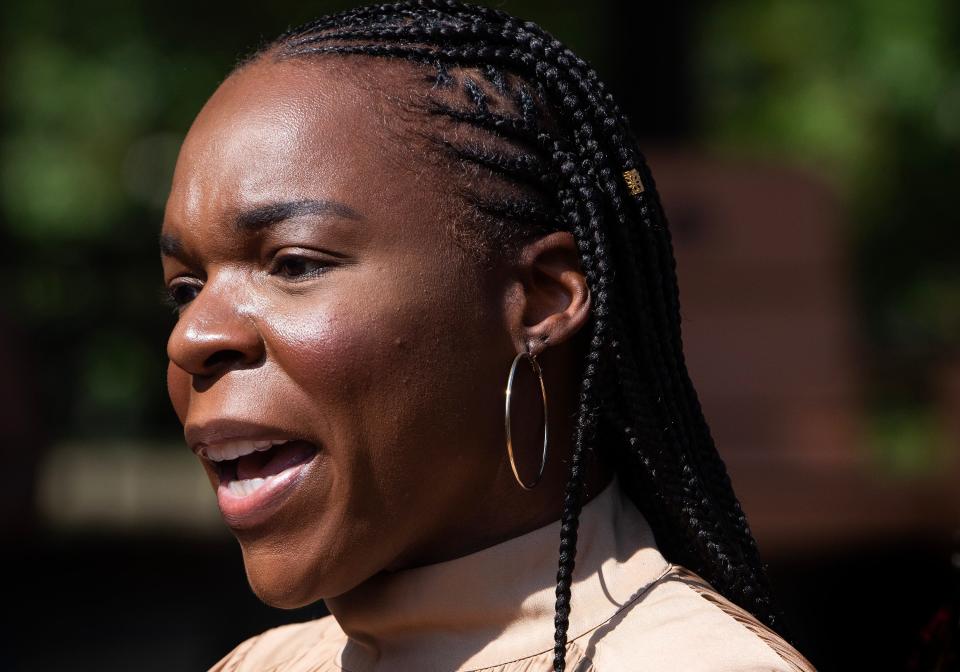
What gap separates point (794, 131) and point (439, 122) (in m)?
9.10

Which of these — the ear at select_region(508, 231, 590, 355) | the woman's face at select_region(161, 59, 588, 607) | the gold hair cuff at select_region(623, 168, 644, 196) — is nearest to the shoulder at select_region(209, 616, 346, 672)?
the woman's face at select_region(161, 59, 588, 607)

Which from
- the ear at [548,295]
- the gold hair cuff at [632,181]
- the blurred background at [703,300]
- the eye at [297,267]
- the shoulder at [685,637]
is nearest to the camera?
the shoulder at [685,637]

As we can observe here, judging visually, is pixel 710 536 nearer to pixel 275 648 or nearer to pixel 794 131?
pixel 275 648

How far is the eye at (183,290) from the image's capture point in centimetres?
220

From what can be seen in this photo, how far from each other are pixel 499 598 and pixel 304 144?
0.78 m

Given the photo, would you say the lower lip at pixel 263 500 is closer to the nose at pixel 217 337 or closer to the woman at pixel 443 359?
the woman at pixel 443 359

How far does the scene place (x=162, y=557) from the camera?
7.08 metres

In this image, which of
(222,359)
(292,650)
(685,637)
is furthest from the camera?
(292,650)

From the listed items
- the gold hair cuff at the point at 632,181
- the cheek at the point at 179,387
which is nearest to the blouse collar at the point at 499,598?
the cheek at the point at 179,387

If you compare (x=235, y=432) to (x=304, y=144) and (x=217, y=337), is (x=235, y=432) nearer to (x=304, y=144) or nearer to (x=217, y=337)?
(x=217, y=337)

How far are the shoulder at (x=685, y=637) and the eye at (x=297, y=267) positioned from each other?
707mm

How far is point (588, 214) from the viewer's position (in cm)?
216

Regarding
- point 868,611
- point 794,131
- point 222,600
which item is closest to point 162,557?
point 222,600

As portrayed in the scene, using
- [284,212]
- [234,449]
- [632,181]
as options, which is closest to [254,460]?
[234,449]
